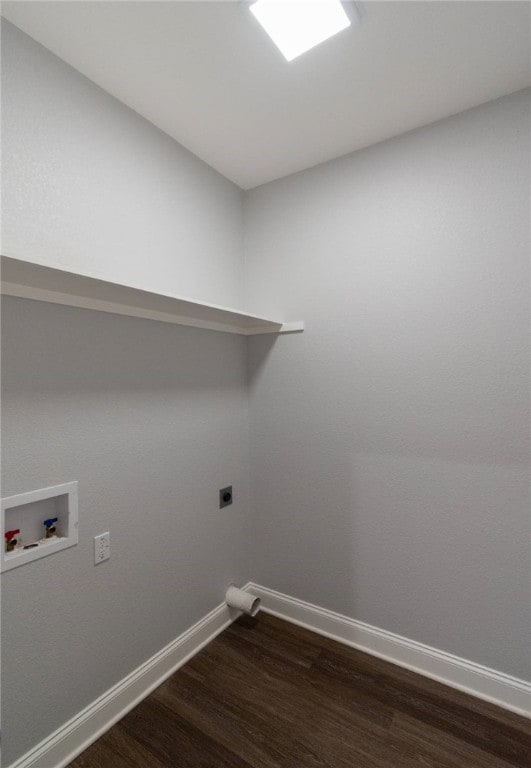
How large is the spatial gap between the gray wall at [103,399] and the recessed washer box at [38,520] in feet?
0.11

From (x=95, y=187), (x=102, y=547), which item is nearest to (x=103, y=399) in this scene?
(x=102, y=547)

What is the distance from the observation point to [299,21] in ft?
3.88

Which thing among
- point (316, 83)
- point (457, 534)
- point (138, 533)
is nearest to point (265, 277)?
point (316, 83)

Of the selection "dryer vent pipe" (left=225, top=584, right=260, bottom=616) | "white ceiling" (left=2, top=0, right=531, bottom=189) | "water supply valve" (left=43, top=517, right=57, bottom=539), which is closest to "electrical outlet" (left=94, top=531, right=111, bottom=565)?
"water supply valve" (left=43, top=517, right=57, bottom=539)

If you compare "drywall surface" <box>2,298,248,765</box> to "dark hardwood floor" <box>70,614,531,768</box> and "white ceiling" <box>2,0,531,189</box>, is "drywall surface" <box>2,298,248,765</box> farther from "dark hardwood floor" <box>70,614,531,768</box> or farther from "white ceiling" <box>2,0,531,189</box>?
"white ceiling" <box>2,0,531,189</box>

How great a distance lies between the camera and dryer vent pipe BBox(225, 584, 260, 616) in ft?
6.34

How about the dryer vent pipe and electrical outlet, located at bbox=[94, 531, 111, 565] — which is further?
the dryer vent pipe

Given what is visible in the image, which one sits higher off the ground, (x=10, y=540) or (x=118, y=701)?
(x=10, y=540)

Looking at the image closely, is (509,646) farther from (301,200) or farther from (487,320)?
(301,200)

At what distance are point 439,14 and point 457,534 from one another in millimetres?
1991

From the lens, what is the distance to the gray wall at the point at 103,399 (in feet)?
3.81

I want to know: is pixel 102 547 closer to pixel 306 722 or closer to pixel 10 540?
pixel 10 540

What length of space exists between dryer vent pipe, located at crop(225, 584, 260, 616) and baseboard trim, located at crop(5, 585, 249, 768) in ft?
0.25

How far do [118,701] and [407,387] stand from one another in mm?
1855
